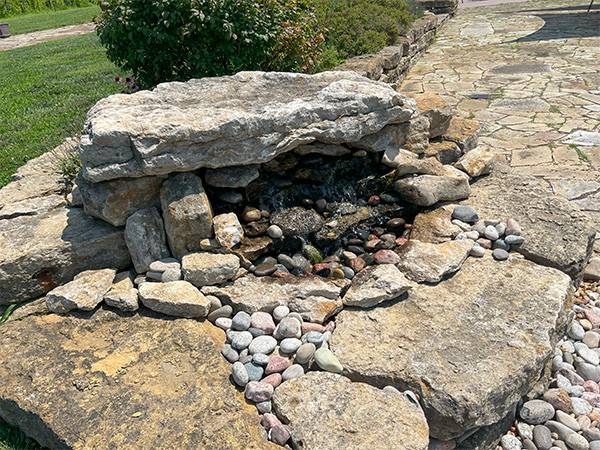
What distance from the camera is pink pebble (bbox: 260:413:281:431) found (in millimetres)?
2182

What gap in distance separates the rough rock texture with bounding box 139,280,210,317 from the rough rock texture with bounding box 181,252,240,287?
0.11 meters

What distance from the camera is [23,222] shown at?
317 cm

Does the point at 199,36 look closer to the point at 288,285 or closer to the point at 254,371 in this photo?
the point at 288,285

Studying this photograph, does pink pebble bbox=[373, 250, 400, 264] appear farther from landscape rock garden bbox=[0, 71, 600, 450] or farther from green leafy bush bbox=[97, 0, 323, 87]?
green leafy bush bbox=[97, 0, 323, 87]

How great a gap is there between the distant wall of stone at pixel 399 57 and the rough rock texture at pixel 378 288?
3465 mm

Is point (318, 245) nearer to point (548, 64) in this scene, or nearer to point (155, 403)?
point (155, 403)

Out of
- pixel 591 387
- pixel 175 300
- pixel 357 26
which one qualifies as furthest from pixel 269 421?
pixel 357 26

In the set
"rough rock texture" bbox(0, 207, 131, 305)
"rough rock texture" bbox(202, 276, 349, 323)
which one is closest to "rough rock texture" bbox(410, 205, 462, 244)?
"rough rock texture" bbox(202, 276, 349, 323)

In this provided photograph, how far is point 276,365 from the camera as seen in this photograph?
8.07ft

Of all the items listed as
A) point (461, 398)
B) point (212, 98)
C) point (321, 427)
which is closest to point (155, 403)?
point (321, 427)

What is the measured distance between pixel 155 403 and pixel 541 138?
17.4ft

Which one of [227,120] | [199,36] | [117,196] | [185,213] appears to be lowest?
[185,213]

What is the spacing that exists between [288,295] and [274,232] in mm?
575

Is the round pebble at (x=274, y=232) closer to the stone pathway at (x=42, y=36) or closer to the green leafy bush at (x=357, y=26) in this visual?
the green leafy bush at (x=357, y=26)
